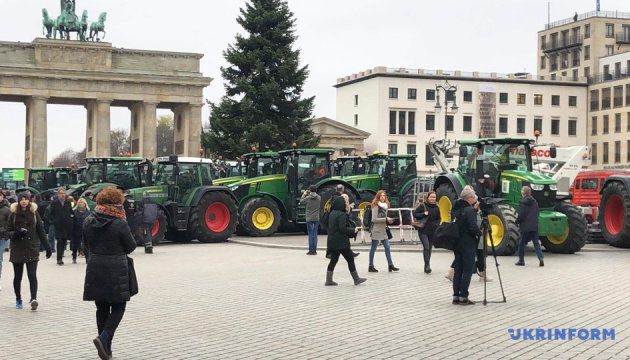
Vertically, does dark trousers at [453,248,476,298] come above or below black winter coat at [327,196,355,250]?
below

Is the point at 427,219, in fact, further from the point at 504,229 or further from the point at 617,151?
the point at 617,151

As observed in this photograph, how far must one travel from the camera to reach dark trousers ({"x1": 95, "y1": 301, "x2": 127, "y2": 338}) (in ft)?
31.1

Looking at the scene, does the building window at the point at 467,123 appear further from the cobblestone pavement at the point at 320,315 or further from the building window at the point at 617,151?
the cobblestone pavement at the point at 320,315

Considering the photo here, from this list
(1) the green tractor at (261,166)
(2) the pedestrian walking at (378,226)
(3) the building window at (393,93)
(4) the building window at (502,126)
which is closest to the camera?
(2) the pedestrian walking at (378,226)

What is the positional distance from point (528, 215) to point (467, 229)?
637 centimetres

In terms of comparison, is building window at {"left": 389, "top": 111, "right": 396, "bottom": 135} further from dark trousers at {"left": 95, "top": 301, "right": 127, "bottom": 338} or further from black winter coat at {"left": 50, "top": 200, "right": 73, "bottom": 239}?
dark trousers at {"left": 95, "top": 301, "right": 127, "bottom": 338}

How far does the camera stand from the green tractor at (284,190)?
1196 inches

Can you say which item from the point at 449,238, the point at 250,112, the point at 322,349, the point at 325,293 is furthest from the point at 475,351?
the point at 250,112

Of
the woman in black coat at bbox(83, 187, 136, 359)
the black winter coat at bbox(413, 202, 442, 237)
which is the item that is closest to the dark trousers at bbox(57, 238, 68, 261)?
the black winter coat at bbox(413, 202, 442, 237)

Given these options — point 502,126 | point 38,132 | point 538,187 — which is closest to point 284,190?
point 538,187

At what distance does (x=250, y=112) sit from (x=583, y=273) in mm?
35981

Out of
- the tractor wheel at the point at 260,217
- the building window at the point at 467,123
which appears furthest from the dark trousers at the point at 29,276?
the building window at the point at 467,123

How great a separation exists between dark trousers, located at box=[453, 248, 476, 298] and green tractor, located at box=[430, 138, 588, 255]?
7945 mm

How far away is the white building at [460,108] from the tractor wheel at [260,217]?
61.4 metres
